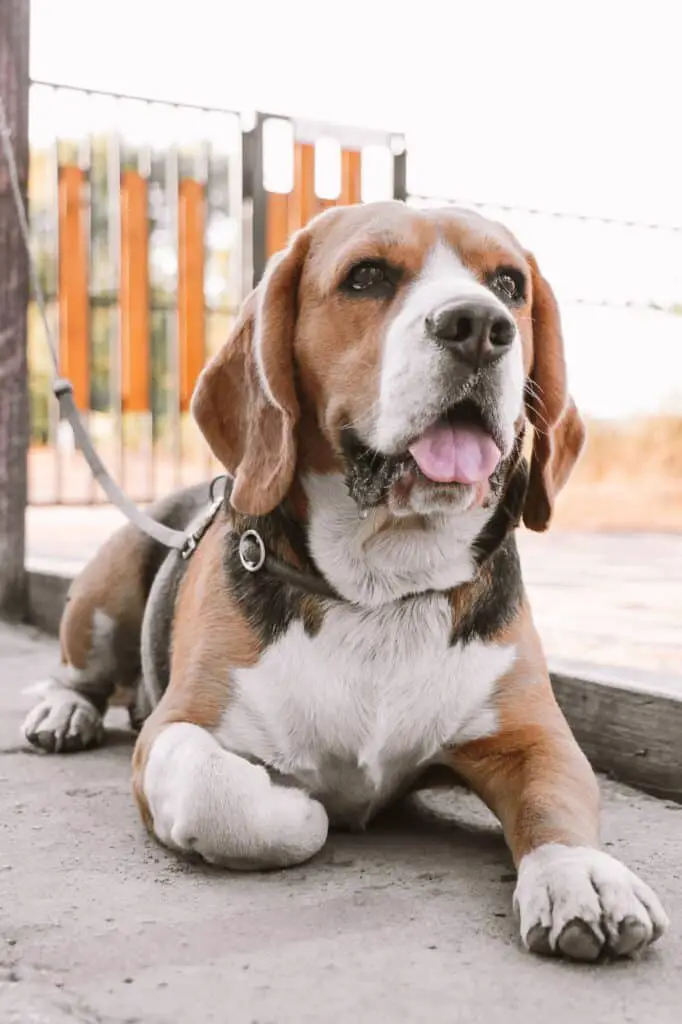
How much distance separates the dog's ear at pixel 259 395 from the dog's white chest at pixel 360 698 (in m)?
0.28

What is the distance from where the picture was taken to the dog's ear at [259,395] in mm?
2420

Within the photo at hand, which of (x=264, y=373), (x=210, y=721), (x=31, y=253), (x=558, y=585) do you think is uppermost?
(x=31, y=253)

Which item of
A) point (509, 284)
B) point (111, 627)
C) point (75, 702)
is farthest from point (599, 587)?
point (509, 284)

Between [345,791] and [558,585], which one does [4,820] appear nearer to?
[345,791]

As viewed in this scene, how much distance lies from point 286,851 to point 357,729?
0.28 meters

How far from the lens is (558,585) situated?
19.9 ft

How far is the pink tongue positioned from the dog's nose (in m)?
0.15

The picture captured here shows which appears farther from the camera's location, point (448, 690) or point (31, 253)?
point (31, 253)

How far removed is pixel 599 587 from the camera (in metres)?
5.97

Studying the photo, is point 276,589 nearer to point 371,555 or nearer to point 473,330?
point 371,555

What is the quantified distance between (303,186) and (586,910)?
5918mm

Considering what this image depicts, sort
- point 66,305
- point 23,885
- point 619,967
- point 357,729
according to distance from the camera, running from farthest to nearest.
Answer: point 66,305 < point 357,729 < point 23,885 < point 619,967

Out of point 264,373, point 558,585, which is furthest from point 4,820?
point 558,585

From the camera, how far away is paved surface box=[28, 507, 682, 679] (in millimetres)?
4012
